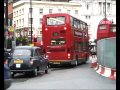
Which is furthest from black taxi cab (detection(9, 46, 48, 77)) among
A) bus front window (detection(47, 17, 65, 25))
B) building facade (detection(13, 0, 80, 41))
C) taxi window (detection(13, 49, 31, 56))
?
building facade (detection(13, 0, 80, 41))

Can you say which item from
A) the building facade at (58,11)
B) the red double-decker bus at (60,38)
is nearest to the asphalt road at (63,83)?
the red double-decker bus at (60,38)

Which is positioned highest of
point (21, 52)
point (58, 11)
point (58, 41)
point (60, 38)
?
point (58, 11)

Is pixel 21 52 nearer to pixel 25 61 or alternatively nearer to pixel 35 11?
pixel 25 61

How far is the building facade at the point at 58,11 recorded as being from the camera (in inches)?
4231

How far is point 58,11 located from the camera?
113750mm

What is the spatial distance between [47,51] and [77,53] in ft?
10.4

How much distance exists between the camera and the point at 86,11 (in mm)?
116688

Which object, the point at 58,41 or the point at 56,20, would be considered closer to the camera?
the point at 58,41

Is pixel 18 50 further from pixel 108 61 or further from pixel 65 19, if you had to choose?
pixel 65 19

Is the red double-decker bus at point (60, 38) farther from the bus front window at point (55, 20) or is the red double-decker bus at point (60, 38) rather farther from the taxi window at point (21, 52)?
the taxi window at point (21, 52)

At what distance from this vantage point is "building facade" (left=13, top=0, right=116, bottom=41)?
353ft

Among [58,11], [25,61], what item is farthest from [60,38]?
[58,11]

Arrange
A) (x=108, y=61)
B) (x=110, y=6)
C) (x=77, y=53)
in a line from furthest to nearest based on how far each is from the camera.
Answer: (x=110, y=6)
(x=77, y=53)
(x=108, y=61)


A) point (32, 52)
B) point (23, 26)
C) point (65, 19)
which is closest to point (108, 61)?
point (32, 52)
